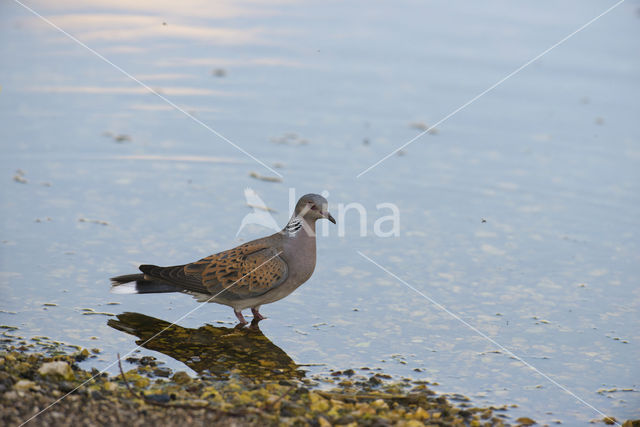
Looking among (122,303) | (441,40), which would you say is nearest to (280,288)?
(122,303)

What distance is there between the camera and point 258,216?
28.1 feet

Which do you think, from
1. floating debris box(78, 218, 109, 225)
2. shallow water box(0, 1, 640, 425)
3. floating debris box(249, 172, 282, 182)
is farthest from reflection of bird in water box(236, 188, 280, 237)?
floating debris box(78, 218, 109, 225)

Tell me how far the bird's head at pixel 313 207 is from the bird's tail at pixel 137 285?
115 centimetres

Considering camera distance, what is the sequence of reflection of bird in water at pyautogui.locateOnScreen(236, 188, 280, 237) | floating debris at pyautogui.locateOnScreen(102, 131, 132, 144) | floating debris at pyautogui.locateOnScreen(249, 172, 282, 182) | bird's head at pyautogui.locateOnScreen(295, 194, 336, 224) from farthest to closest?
floating debris at pyautogui.locateOnScreen(102, 131, 132, 144), floating debris at pyautogui.locateOnScreen(249, 172, 282, 182), reflection of bird in water at pyautogui.locateOnScreen(236, 188, 280, 237), bird's head at pyautogui.locateOnScreen(295, 194, 336, 224)

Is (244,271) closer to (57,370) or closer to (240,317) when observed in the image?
(240,317)

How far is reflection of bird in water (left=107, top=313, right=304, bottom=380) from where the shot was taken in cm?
588

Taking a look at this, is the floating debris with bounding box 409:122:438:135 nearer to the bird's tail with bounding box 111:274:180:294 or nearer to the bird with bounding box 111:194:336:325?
the bird with bounding box 111:194:336:325

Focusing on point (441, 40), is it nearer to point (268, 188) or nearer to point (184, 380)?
point (268, 188)

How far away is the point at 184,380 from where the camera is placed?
545cm

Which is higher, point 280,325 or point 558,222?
point 558,222

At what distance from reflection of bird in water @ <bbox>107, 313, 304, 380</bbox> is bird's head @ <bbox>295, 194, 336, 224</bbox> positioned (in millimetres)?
943

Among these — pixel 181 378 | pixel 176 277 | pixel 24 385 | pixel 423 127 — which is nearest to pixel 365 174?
pixel 423 127

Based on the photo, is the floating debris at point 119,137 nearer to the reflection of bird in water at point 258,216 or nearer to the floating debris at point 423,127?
the reflection of bird in water at point 258,216

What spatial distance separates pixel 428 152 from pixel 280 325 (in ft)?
13.9
